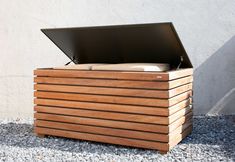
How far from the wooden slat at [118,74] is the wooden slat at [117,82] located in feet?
0.12

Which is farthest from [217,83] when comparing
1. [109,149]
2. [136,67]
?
[109,149]

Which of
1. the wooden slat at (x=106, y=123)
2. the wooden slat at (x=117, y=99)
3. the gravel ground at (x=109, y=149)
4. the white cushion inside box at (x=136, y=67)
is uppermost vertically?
the white cushion inside box at (x=136, y=67)

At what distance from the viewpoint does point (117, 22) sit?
440 cm

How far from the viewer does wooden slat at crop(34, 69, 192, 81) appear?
278cm

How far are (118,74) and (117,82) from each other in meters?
0.08

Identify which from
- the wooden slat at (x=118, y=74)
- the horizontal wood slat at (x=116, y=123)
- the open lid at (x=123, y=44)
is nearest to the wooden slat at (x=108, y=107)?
the horizontal wood slat at (x=116, y=123)

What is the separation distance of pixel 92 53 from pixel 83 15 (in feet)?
3.09

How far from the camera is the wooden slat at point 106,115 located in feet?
9.27

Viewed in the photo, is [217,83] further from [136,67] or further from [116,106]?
[116,106]

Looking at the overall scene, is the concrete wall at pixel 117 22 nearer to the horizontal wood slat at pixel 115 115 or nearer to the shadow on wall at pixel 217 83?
the shadow on wall at pixel 217 83

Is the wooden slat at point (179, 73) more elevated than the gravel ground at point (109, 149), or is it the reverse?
the wooden slat at point (179, 73)

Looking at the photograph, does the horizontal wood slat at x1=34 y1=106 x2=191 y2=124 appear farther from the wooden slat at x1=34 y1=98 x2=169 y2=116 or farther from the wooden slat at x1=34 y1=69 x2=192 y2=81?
the wooden slat at x1=34 y1=69 x2=192 y2=81

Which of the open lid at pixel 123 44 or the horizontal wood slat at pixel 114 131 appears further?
the open lid at pixel 123 44

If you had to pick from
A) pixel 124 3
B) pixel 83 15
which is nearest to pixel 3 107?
pixel 83 15
